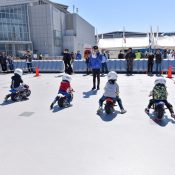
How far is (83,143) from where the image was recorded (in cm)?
456

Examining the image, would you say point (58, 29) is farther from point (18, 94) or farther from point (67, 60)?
point (18, 94)

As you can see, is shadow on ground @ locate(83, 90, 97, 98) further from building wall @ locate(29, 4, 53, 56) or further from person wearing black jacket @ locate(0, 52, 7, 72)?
building wall @ locate(29, 4, 53, 56)

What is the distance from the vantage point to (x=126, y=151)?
4164mm

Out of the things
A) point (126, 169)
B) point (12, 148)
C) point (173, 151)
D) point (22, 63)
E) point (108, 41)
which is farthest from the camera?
point (108, 41)

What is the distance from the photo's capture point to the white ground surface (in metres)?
3.64

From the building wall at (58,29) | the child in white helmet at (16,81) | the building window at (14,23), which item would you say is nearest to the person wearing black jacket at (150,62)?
the child in white helmet at (16,81)

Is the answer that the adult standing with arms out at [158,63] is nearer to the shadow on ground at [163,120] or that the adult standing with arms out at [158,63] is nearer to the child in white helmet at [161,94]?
the child in white helmet at [161,94]

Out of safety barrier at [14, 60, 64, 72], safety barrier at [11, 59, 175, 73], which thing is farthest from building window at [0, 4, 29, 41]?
safety barrier at [11, 59, 175, 73]

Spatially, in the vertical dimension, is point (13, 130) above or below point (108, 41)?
below

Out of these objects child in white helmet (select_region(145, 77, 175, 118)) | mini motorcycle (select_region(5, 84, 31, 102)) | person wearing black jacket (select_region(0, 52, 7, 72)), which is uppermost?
person wearing black jacket (select_region(0, 52, 7, 72))

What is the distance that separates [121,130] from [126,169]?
5.68 ft

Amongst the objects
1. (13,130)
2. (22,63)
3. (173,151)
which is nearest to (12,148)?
(13,130)

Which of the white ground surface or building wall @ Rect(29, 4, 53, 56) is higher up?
building wall @ Rect(29, 4, 53, 56)

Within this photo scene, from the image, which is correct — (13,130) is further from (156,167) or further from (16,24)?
(16,24)
